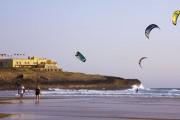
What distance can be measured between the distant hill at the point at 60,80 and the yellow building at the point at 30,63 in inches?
256

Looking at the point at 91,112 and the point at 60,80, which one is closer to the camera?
the point at 91,112

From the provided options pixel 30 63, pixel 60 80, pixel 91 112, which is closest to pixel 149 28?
pixel 91 112

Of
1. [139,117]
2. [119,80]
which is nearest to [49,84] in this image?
[119,80]

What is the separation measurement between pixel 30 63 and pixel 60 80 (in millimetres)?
18483

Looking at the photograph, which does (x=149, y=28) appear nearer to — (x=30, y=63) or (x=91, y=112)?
(x=91, y=112)

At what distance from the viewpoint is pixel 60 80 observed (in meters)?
122

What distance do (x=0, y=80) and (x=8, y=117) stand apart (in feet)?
302

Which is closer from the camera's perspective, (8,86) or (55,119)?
(55,119)

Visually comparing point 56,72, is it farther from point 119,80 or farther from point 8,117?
point 8,117

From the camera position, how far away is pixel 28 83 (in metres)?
111

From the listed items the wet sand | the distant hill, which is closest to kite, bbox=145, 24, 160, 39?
the wet sand

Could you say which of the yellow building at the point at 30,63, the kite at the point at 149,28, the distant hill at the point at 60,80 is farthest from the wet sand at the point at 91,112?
the yellow building at the point at 30,63

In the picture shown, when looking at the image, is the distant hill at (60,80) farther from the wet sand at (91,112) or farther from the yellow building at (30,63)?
the wet sand at (91,112)

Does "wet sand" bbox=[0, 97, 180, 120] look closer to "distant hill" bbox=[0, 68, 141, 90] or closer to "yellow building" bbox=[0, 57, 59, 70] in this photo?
"distant hill" bbox=[0, 68, 141, 90]
